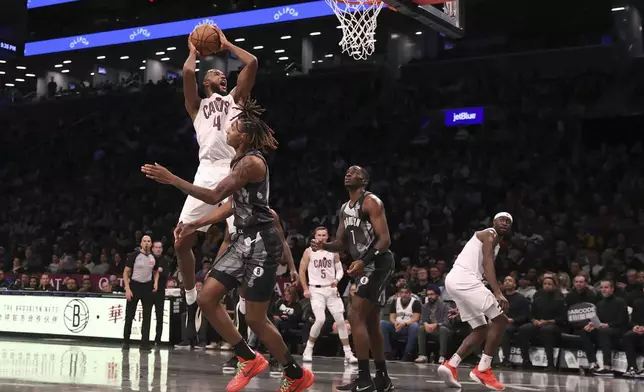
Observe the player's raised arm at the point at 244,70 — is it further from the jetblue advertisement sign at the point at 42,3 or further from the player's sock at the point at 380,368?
the jetblue advertisement sign at the point at 42,3

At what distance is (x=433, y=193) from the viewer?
60.8 feet

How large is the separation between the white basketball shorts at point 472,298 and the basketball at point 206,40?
12.6 ft

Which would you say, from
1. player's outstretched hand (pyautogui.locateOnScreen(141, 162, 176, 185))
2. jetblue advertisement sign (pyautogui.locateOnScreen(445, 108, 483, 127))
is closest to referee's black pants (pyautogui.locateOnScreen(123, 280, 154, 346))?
player's outstretched hand (pyautogui.locateOnScreen(141, 162, 176, 185))

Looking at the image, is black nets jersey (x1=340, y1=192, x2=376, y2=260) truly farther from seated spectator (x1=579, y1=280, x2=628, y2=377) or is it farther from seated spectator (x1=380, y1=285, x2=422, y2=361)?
seated spectator (x1=380, y1=285, x2=422, y2=361)

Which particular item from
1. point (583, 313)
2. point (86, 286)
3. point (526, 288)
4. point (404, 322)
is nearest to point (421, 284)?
point (404, 322)

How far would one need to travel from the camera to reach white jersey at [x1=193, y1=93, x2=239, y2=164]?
267 inches

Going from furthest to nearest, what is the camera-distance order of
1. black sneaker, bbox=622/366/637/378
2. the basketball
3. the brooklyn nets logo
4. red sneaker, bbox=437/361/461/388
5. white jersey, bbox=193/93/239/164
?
the brooklyn nets logo
black sneaker, bbox=622/366/637/378
red sneaker, bbox=437/361/461/388
white jersey, bbox=193/93/239/164
the basketball

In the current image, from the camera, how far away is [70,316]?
14672 millimetres

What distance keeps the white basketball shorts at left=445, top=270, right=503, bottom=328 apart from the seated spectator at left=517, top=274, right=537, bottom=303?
425 cm

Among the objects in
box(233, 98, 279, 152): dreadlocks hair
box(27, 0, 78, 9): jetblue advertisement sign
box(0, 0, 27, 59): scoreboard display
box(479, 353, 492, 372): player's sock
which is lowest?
box(479, 353, 492, 372): player's sock

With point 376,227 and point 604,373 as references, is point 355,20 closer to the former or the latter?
point 376,227

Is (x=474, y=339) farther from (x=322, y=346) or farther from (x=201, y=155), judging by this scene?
(x=322, y=346)

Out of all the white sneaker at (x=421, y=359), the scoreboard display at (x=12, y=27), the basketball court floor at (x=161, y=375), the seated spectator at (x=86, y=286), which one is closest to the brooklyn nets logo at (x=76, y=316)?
the seated spectator at (x=86, y=286)

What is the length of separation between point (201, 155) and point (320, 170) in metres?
13.4
